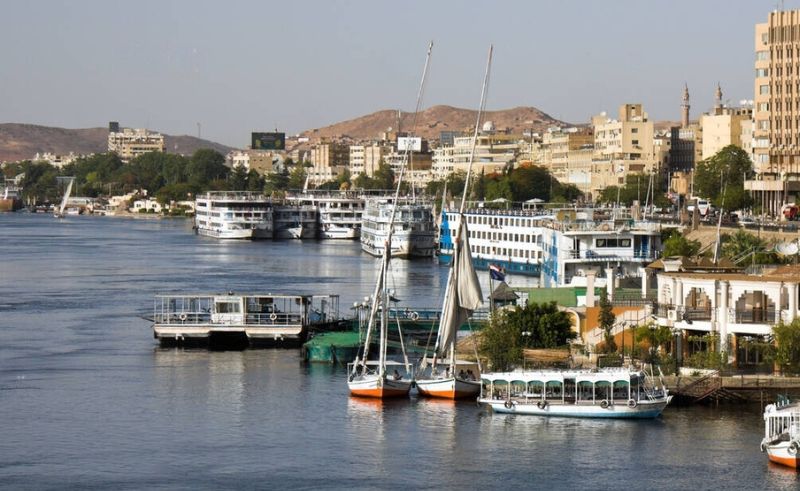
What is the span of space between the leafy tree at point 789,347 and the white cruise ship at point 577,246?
12649 mm

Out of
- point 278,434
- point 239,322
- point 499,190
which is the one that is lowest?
point 278,434

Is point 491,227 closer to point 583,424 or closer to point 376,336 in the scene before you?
point 376,336

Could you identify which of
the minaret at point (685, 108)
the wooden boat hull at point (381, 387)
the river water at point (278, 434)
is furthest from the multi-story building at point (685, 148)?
the wooden boat hull at point (381, 387)

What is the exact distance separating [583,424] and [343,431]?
4.53 meters

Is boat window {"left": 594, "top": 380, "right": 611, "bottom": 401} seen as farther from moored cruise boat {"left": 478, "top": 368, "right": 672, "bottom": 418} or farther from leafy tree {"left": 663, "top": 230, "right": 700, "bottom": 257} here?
leafy tree {"left": 663, "top": 230, "right": 700, "bottom": 257}

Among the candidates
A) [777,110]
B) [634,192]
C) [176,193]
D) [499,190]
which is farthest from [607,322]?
[176,193]

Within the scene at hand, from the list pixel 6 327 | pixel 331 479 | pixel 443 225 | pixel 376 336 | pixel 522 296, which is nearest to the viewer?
pixel 331 479

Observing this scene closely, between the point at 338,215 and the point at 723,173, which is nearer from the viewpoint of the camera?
the point at 723,173

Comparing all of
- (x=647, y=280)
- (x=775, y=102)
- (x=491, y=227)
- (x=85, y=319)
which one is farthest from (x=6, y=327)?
(x=775, y=102)

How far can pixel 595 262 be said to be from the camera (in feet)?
186

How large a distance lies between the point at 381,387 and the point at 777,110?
56161 millimetres

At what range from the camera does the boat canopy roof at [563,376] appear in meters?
31.8

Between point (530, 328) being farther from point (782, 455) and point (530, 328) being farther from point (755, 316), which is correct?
point (782, 455)

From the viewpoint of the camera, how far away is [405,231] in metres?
89.0
